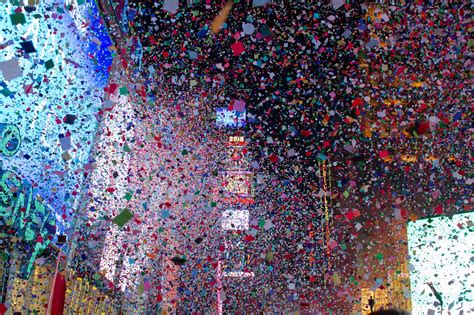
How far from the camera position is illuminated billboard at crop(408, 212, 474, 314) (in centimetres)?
590

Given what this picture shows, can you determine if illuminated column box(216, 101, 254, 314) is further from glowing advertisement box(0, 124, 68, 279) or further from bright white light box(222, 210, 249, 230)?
glowing advertisement box(0, 124, 68, 279)

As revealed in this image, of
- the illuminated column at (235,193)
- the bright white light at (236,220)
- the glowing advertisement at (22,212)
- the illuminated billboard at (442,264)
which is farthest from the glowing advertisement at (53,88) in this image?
the bright white light at (236,220)

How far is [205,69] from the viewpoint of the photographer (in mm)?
9852

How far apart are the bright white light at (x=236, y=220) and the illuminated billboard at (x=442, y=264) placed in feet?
57.5

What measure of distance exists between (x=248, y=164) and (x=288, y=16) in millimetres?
18075

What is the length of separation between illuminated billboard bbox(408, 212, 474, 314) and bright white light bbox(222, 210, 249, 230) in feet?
57.5

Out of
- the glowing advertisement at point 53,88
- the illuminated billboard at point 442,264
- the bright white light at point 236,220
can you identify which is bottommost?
the illuminated billboard at point 442,264

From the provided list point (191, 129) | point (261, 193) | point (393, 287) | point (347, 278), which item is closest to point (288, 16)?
point (191, 129)

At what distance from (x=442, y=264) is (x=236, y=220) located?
60.8ft

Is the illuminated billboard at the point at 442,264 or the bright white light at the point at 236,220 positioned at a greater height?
the bright white light at the point at 236,220

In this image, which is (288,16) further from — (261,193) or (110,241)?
(261,193)

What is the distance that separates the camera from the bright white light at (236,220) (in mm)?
24172

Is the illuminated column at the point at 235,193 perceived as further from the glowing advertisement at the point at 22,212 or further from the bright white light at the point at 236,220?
the glowing advertisement at the point at 22,212

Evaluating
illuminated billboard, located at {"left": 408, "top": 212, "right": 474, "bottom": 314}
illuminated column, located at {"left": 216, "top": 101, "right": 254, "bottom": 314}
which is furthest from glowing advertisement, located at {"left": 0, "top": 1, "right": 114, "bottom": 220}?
illuminated column, located at {"left": 216, "top": 101, "right": 254, "bottom": 314}
